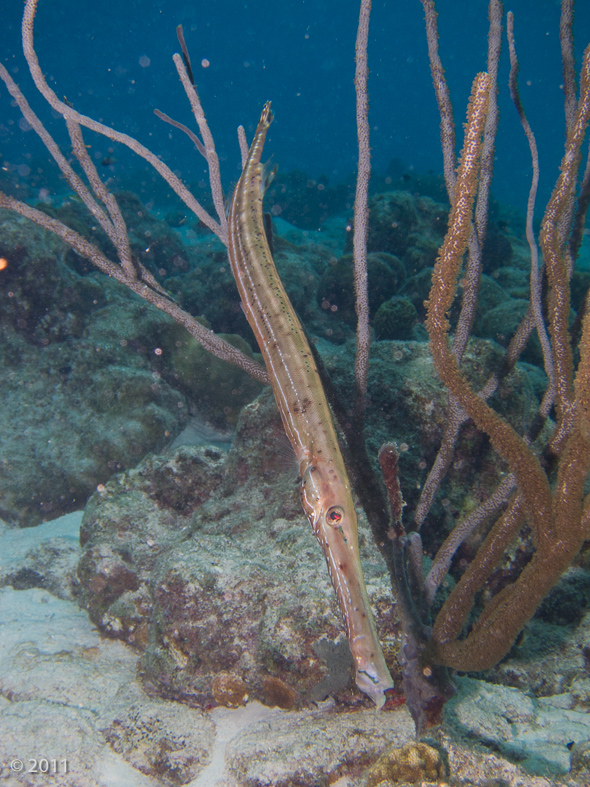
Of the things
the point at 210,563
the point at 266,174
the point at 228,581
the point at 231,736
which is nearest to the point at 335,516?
the point at 228,581

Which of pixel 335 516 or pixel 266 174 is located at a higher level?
pixel 266 174

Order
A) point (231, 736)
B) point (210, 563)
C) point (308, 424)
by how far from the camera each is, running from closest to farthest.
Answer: point (308, 424), point (231, 736), point (210, 563)

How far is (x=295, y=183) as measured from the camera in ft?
94.0

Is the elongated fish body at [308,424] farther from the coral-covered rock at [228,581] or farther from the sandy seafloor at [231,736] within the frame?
the sandy seafloor at [231,736]

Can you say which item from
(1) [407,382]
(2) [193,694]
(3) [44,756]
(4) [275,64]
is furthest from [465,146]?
(4) [275,64]

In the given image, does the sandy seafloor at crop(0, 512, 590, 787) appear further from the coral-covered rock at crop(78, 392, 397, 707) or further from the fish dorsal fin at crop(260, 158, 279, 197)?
the fish dorsal fin at crop(260, 158, 279, 197)

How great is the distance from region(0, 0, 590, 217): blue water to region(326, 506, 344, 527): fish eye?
60.8 metres

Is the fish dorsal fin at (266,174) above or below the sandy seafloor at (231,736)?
A: above

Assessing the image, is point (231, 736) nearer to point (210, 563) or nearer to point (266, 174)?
point (210, 563)

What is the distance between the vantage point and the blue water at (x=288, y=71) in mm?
73438

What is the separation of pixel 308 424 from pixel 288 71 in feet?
494

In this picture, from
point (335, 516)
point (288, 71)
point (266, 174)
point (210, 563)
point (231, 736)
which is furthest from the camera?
point (288, 71)

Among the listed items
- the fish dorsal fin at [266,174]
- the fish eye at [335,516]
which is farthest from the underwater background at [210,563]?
the fish dorsal fin at [266,174]

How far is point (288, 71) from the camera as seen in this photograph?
116 m
